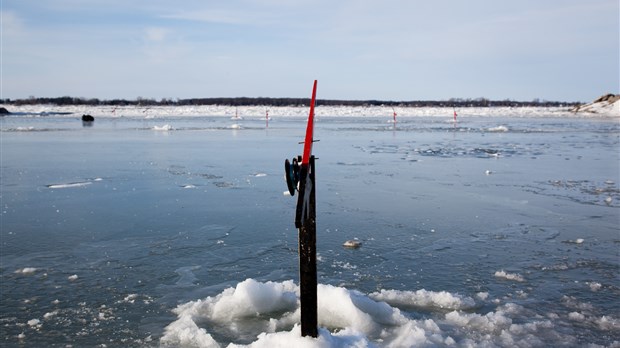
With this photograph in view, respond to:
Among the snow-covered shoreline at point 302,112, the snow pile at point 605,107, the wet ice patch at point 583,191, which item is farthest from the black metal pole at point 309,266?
the snow pile at point 605,107

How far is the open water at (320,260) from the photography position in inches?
167

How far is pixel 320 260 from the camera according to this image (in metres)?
5.89

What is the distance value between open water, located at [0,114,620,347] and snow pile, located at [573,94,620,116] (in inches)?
2178

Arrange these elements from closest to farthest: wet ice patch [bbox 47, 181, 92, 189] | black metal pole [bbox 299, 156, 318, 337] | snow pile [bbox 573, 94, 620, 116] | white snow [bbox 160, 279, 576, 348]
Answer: black metal pole [bbox 299, 156, 318, 337], white snow [bbox 160, 279, 576, 348], wet ice patch [bbox 47, 181, 92, 189], snow pile [bbox 573, 94, 620, 116]

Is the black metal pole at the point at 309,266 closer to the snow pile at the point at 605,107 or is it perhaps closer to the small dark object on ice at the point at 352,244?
the small dark object on ice at the point at 352,244

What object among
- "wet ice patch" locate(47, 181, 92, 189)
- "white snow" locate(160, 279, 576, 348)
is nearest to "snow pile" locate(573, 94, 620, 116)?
"wet ice patch" locate(47, 181, 92, 189)

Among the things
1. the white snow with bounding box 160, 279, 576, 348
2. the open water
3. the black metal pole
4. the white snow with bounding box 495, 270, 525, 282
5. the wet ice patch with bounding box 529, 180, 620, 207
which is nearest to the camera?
the black metal pole

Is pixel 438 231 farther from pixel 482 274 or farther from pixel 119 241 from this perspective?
pixel 119 241

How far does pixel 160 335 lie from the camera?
4145 mm

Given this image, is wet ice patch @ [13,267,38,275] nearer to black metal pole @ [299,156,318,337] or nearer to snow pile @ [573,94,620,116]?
black metal pole @ [299,156,318,337]

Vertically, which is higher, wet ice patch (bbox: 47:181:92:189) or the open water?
wet ice patch (bbox: 47:181:92:189)

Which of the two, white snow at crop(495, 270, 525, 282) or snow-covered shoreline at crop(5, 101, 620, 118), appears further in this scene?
snow-covered shoreline at crop(5, 101, 620, 118)

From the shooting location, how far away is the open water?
425cm

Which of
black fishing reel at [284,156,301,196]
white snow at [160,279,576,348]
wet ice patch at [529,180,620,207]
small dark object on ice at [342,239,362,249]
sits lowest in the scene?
white snow at [160,279,576,348]
